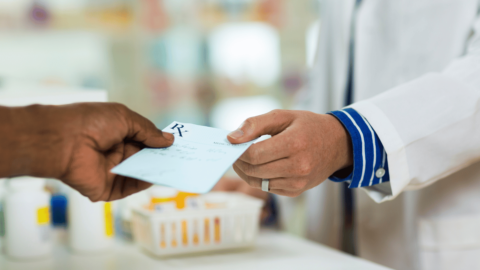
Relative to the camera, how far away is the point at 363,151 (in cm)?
87

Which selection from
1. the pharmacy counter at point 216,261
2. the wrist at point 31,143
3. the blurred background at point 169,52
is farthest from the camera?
the blurred background at point 169,52

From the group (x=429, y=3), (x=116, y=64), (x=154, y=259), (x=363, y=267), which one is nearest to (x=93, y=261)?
(x=154, y=259)

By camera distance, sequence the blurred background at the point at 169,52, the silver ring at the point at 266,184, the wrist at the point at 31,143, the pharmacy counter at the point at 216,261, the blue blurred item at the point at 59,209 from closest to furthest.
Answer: the wrist at the point at 31,143, the silver ring at the point at 266,184, the pharmacy counter at the point at 216,261, the blue blurred item at the point at 59,209, the blurred background at the point at 169,52

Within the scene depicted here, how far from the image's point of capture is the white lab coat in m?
0.90

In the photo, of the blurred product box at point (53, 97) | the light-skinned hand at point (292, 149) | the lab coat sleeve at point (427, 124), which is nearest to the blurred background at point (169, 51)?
the blurred product box at point (53, 97)

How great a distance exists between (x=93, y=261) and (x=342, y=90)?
0.92m

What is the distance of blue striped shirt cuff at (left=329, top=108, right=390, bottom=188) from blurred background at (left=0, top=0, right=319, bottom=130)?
7.03ft

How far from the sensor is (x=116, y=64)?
2914 mm

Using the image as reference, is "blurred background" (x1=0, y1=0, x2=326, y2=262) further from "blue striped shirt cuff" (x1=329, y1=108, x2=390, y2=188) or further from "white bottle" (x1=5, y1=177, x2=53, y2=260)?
"blue striped shirt cuff" (x1=329, y1=108, x2=390, y2=188)

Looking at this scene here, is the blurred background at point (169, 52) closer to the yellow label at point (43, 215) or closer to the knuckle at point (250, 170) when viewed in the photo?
the yellow label at point (43, 215)

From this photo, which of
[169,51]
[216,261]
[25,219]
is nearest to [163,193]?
[216,261]

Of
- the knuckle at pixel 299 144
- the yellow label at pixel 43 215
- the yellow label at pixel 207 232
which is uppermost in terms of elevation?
the knuckle at pixel 299 144

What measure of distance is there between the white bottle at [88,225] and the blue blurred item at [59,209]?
0.77 feet

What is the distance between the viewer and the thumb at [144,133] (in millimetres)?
754
